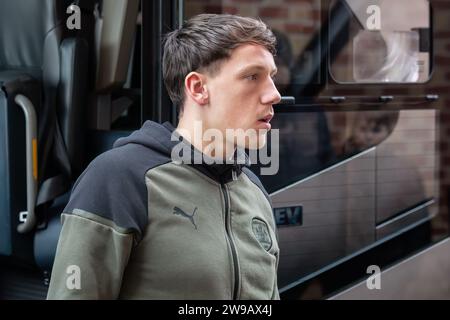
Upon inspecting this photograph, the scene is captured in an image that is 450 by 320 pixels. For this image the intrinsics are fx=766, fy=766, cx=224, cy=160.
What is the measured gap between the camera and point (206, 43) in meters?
1.46

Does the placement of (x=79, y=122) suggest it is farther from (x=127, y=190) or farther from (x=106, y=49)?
(x=127, y=190)

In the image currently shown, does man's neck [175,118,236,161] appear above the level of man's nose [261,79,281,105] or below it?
below

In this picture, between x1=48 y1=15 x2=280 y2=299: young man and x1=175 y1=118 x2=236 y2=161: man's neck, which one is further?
x1=175 y1=118 x2=236 y2=161: man's neck

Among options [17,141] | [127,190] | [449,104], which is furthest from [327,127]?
[127,190]

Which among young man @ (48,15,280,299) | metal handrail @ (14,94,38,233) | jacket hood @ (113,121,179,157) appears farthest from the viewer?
metal handrail @ (14,94,38,233)

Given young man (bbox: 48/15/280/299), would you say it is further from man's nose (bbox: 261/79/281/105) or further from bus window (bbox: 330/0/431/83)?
bus window (bbox: 330/0/431/83)

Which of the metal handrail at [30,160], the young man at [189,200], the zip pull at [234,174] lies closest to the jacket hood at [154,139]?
the young man at [189,200]

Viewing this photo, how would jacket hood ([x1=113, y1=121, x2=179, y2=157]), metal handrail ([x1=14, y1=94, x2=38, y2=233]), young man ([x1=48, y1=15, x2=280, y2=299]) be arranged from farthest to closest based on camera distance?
Answer: metal handrail ([x1=14, y1=94, x2=38, y2=233]) < jacket hood ([x1=113, y1=121, x2=179, y2=157]) < young man ([x1=48, y1=15, x2=280, y2=299])

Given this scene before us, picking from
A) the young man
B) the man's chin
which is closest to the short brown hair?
the young man

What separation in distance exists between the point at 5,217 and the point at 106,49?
736 mm

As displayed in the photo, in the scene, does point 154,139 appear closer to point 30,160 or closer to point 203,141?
point 203,141

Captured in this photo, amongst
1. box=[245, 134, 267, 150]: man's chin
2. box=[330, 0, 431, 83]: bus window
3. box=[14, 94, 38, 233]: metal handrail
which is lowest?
box=[14, 94, 38, 233]: metal handrail

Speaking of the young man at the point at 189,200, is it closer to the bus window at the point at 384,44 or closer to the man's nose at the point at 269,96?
the man's nose at the point at 269,96

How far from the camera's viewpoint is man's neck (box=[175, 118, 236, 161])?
146cm
